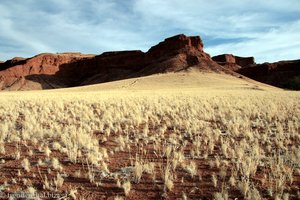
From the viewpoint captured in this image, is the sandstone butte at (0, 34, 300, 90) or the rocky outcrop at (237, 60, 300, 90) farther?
the rocky outcrop at (237, 60, 300, 90)

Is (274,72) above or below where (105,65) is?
below

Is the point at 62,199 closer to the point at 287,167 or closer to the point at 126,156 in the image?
the point at 126,156

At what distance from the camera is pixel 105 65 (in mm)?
136875

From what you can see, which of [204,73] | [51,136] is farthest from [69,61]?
[51,136]

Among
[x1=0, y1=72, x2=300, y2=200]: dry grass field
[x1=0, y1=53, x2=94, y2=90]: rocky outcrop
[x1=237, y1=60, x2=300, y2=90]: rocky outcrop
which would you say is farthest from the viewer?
[x1=237, y1=60, x2=300, y2=90]: rocky outcrop

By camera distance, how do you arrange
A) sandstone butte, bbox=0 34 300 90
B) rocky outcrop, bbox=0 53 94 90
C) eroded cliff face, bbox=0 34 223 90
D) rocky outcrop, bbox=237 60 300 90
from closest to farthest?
eroded cliff face, bbox=0 34 223 90 → sandstone butte, bbox=0 34 300 90 → rocky outcrop, bbox=0 53 94 90 → rocky outcrop, bbox=237 60 300 90

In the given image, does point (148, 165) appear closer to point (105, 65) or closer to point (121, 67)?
point (121, 67)

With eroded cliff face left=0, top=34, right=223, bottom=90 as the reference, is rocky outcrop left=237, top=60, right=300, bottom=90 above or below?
below

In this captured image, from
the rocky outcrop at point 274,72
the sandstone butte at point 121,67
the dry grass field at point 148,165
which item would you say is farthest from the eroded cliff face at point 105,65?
the dry grass field at point 148,165

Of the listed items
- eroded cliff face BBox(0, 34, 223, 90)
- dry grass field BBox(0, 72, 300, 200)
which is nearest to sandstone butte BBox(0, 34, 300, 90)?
eroded cliff face BBox(0, 34, 223, 90)

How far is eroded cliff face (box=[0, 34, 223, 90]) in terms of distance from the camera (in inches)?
3956

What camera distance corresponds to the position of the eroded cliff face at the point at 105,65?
100494 mm

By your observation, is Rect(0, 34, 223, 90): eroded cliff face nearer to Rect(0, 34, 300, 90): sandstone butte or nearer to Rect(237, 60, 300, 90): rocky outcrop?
Rect(0, 34, 300, 90): sandstone butte

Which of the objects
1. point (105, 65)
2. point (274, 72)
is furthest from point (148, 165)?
point (105, 65)
